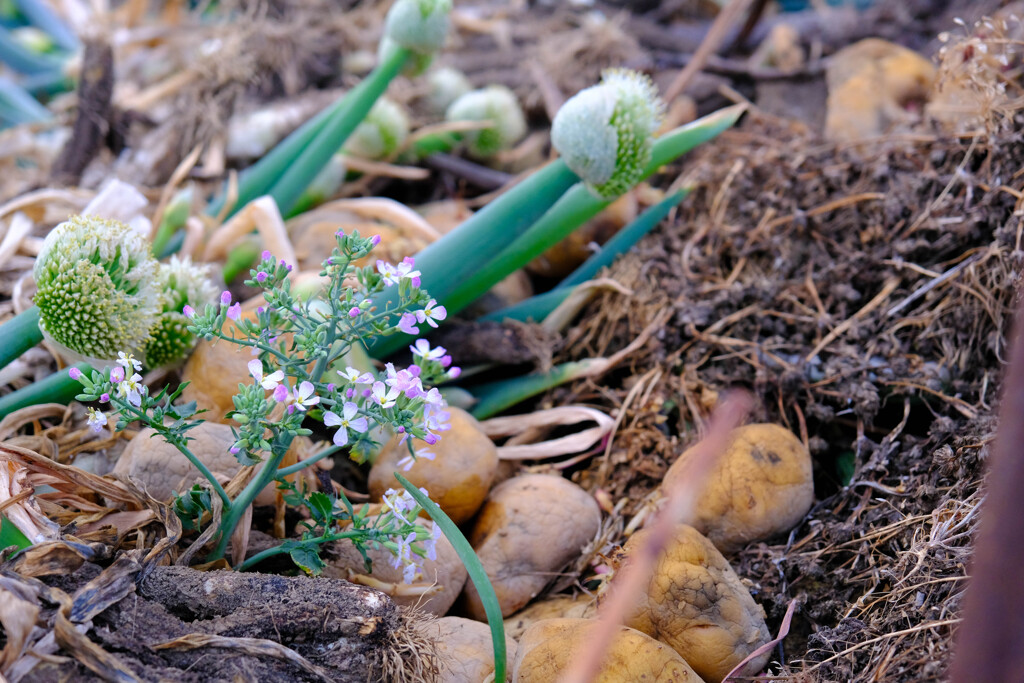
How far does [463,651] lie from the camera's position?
2.58 feet

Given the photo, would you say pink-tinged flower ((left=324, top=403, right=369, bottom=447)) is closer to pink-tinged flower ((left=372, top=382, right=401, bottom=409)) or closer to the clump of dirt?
pink-tinged flower ((left=372, top=382, right=401, bottom=409))

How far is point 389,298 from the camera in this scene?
1.02m

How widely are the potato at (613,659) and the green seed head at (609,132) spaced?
0.61m

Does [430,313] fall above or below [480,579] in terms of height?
above

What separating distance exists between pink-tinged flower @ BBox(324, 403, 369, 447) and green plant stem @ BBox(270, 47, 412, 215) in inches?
32.3

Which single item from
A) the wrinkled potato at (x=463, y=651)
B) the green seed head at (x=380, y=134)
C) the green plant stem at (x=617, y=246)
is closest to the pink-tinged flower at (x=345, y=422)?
the wrinkled potato at (x=463, y=651)

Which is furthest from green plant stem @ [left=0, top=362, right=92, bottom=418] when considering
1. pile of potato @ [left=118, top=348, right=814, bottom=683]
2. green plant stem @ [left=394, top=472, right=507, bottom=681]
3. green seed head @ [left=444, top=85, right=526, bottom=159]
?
green seed head @ [left=444, top=85, right=526, bottom=159]

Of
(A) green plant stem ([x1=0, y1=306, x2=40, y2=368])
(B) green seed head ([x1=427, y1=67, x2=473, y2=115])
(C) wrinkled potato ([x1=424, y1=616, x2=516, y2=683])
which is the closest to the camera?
(C) wrinkled potato ([x1=424, y1=616, x2=516, y2=683])

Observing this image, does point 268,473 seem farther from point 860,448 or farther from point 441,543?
point 860,448

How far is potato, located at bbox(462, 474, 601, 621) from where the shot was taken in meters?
0.95

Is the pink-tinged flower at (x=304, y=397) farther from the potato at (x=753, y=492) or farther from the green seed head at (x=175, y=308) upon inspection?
the potato at (x=753, y=492)

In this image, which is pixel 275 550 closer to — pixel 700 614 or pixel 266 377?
pixel 266 377

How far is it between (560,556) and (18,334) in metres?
0.74

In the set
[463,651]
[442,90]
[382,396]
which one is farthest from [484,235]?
[442,90]
